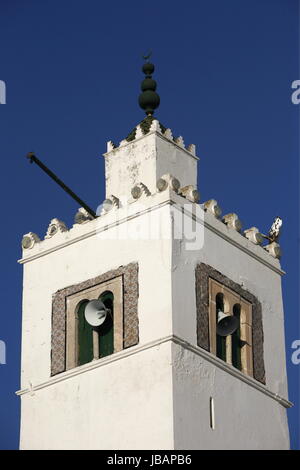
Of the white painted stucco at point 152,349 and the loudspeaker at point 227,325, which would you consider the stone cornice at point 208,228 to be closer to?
the white painted stucco at point 152,349

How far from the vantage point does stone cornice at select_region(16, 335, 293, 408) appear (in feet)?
118

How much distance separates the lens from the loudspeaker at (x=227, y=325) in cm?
3719

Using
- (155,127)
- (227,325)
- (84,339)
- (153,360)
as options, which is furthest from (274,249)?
(153,360)

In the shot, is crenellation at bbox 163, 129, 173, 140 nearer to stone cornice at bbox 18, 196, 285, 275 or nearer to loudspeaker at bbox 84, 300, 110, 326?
stone cornice at bbox 18, 196, 285, 275

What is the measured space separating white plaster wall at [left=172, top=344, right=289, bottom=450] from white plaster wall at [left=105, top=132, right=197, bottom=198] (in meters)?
3.64

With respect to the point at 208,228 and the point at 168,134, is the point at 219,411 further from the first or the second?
the point at 168,134

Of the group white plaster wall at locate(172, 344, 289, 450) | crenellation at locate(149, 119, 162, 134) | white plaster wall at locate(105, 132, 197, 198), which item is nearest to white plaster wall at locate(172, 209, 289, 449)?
white plaster wall at locate(172, 344, 289, 450)

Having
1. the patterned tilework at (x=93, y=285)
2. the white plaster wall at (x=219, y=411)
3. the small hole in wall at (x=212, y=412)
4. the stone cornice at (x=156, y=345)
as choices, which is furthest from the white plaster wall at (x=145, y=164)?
the small hole in wall at (x=212, y=412)

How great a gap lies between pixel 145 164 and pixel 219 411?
4.76 meters

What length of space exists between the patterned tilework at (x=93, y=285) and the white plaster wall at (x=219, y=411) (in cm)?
102

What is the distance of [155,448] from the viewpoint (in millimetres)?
35125

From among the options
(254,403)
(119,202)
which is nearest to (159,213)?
(119,202)

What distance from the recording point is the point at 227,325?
122ft
